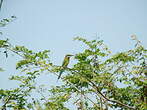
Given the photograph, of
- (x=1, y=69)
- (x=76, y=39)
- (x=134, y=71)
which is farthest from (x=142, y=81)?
(x=1, y=69)

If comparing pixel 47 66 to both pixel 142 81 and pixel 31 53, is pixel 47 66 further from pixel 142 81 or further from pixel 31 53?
pixel 142 81

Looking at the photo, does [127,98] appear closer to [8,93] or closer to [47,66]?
[47,66]

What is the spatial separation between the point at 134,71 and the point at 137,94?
90 cm

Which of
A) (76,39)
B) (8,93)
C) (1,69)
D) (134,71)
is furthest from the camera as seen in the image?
(76,39)

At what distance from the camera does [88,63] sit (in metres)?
5.83

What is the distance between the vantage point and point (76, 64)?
18.7 feet

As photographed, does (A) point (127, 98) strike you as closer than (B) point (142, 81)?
No

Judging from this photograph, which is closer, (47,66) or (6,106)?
(47,66)

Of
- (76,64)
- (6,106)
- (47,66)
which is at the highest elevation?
(47,66)

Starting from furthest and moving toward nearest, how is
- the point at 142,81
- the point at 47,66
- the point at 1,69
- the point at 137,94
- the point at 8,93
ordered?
the point at 1,69 → the point at 8,93 → the point at 137,94 → the point at 142,81 → the point at 47,66

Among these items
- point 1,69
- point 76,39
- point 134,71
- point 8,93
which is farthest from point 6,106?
point 134,71

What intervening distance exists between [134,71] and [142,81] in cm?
37

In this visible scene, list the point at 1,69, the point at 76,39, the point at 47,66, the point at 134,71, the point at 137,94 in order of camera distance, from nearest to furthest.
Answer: the point at 47,66 < the point at 134,71 < the point at 137,94 < the point at 1,69 < the point at 76,39

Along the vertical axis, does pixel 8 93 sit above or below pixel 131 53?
below
